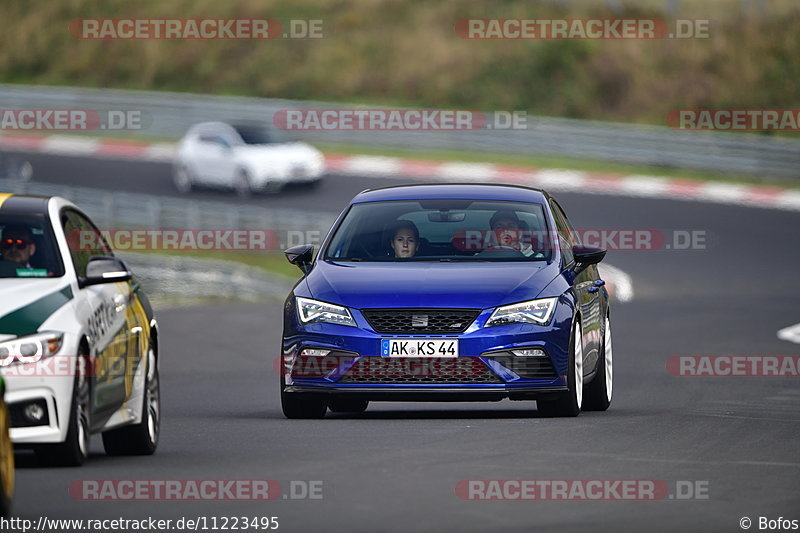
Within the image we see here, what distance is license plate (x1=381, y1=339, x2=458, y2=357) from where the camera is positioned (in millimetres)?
11594

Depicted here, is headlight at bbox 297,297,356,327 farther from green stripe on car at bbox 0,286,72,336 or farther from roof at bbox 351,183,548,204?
green stripe on car at bbox 0,286,72,336

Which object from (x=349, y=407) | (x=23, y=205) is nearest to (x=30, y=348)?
(x=23, y=205)

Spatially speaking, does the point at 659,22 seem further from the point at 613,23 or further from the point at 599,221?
the point at 599,221

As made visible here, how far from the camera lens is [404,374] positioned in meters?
11.6

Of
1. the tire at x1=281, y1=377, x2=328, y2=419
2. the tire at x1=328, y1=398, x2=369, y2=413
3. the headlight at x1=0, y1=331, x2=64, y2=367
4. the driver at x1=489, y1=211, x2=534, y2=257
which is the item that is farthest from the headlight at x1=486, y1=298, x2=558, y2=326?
the headlight at x1=0, y1=331, x2=64, y2=367

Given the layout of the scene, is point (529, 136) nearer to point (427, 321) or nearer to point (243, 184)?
point (243, 184)

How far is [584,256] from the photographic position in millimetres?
12695

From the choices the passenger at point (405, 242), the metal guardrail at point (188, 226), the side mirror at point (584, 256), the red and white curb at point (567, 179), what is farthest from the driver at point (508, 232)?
the red and white curb at point (567, 179)

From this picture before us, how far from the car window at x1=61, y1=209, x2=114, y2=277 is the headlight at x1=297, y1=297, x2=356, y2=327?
1.71 meters

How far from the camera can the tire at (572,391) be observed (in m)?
11.9

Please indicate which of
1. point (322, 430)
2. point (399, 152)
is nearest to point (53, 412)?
point (322, 430)

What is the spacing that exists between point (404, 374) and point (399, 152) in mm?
31751

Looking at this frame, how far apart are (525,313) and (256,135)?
90.8 ft

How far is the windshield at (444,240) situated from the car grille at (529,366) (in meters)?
1.02
